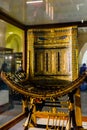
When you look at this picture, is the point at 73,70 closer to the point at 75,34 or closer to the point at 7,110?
the point at 75,34

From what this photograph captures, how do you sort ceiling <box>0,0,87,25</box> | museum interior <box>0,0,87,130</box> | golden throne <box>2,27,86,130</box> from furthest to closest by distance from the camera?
golden throne <box>2,27,86,130</box> < museum interior <box>0,0,87,130</box> < ceiling <box>0,0,87,25</box>

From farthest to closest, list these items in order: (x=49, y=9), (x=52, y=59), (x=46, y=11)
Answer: (x=52, y=59), (x=46, y=11), (x=49, y=9)

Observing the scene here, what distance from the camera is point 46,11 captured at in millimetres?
3518

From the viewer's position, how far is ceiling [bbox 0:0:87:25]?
313 centimetres

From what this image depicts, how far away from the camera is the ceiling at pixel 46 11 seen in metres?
3.13

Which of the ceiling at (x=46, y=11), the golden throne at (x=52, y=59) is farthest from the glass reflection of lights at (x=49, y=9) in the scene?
the golden throne at (x=52, y=59)

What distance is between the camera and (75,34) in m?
4.08

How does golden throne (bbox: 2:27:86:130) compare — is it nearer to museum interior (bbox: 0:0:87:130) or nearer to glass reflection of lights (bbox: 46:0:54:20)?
museum interior (bbox: 0:0:87:130)

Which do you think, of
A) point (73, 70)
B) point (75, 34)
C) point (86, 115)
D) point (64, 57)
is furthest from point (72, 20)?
point (86, 115)

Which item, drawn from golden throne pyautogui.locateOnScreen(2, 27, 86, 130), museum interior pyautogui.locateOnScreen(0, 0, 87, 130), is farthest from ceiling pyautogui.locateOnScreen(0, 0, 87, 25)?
golden throne pyautogui.locateOnScreen(2, 27, 86, 130)

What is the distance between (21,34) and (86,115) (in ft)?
7.50

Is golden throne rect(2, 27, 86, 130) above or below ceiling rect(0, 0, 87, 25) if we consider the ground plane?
below

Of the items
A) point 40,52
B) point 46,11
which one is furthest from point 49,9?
point 40,52

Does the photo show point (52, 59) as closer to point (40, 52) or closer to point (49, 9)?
point (40, 52)
